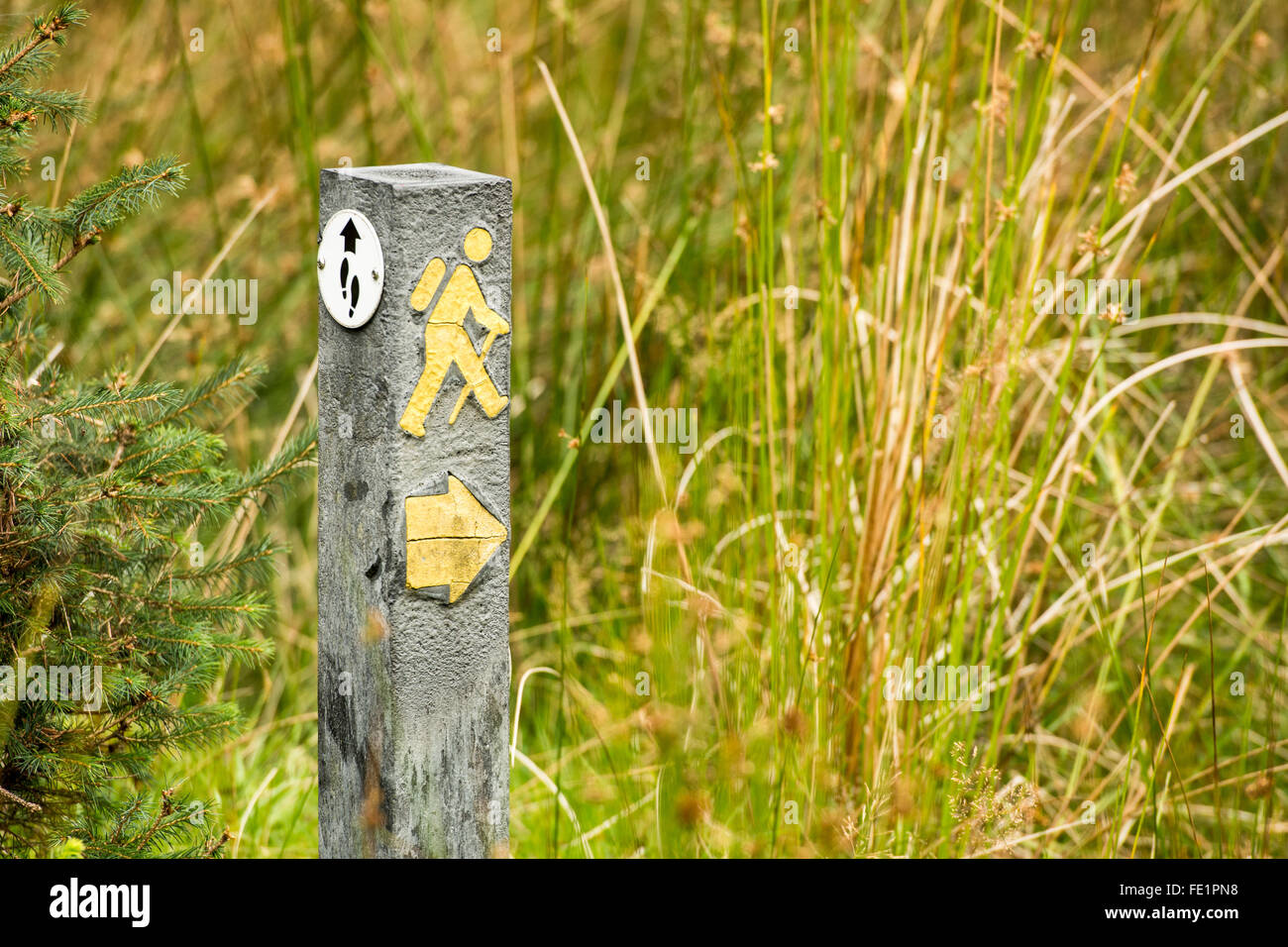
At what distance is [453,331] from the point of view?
148cm

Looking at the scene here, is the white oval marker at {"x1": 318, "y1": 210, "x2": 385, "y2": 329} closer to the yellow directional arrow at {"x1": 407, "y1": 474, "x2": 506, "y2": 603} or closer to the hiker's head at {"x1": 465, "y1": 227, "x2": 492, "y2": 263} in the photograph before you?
the hiker's head at {"x1": 465, "y1": 227, "x2": 492, "y2": 263}

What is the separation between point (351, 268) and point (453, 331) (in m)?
0.14

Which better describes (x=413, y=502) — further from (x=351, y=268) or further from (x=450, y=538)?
(x=351, y=268)

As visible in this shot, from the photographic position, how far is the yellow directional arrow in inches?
58.6

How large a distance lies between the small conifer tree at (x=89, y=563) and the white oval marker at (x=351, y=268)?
272 mm

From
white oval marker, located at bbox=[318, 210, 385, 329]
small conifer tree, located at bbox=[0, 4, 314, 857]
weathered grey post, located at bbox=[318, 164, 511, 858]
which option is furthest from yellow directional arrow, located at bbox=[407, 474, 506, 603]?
small conifer tree, located at bbox=[0, 4, 314, 857]

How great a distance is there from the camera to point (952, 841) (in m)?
1.92

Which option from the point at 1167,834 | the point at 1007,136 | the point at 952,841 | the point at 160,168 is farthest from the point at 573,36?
the point at 1167,834

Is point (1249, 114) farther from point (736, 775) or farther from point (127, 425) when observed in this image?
point (127, 425)

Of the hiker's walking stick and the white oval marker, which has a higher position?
the white oval marker

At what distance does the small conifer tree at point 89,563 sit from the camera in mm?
1532

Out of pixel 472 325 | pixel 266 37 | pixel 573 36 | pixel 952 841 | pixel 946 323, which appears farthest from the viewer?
pixel 266 37

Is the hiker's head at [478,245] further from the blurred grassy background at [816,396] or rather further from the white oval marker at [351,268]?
the blurred grassy background at [816,396]

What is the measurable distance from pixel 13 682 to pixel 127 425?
355 mm
